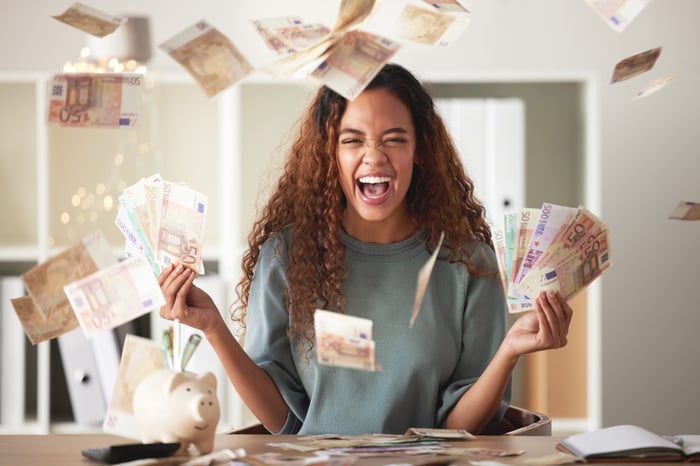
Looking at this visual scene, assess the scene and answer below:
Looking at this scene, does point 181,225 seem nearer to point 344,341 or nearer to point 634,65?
point 344,341

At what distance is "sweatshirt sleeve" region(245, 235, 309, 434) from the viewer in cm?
181

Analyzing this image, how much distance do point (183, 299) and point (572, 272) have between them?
631 mm

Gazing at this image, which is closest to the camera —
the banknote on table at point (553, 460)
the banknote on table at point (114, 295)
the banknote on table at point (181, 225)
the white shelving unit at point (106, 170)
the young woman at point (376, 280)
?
the banknote on table at point (553, 460)

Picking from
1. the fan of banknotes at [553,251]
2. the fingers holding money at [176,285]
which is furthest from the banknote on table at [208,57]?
the fan of banknotes at [553,251]

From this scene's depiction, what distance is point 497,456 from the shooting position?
1.34m

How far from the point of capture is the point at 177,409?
1.30 meters

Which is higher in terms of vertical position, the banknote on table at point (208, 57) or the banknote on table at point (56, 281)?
the banknote on table at point (208, 57)

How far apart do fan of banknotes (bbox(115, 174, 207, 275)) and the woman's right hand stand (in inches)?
0.6

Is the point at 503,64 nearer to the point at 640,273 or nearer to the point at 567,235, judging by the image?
the point at 640,273

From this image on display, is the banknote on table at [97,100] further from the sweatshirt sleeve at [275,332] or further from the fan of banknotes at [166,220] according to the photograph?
the sweatshirt sleeve at [275,332]

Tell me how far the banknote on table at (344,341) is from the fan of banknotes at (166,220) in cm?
27

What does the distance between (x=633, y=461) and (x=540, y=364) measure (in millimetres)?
2025

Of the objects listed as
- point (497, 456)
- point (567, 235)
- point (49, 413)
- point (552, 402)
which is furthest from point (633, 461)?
point (49, 413)

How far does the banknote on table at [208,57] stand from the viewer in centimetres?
149
